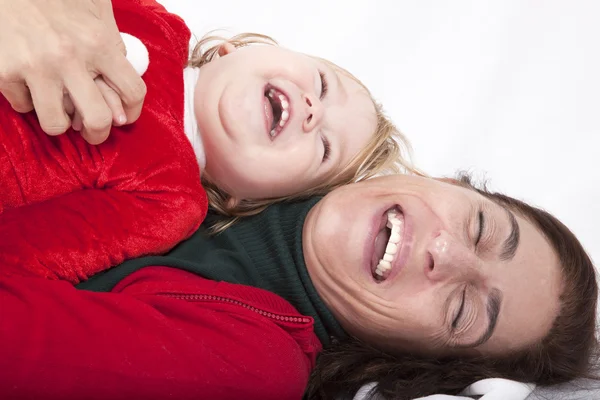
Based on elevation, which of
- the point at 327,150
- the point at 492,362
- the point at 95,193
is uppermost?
the point at 327,150

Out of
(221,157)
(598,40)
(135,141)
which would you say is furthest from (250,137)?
(598,40)

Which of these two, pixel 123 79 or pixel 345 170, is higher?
pixel 123 79

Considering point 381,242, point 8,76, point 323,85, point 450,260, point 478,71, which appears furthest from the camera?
point 478,71

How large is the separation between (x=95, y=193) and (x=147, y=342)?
320 millimetres

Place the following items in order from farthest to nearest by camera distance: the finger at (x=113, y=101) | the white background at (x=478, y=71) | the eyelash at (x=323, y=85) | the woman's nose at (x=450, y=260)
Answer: the white background at (x=478, y=71)
the eyelash at (x=323, y=85)
the woman's nose at (x=450, y=260)
the finger at (x=113, y=101)

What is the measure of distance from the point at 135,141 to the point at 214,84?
227mm

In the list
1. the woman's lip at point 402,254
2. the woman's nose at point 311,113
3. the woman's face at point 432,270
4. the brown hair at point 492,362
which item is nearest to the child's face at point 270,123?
the woman's nose at point 311,113

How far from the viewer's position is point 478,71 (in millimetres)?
2102

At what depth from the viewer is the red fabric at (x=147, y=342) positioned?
1.03 metres

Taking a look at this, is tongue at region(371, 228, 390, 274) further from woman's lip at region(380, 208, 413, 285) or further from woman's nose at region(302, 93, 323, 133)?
woman's nose at region(302, 93, 323, 133)

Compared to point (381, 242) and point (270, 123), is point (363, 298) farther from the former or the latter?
point (270, 123)

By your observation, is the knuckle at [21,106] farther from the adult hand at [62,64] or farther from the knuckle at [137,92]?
the knuckle at [137,92]

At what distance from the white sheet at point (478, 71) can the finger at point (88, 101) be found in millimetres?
942

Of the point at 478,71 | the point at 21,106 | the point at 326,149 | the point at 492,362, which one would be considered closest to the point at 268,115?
the point at 326,149
